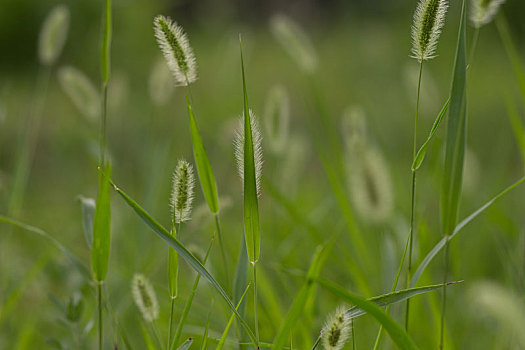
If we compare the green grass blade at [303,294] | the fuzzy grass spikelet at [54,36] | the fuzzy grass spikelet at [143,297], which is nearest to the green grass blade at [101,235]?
the fuzzy grass spikelet at [143,297]

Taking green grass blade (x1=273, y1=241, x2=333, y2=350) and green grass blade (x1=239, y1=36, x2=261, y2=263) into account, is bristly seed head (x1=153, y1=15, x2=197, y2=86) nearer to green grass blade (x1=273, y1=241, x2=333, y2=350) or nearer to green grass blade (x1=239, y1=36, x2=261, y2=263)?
green grass blade (x1=239, y1=36, x2=261, y2=263)

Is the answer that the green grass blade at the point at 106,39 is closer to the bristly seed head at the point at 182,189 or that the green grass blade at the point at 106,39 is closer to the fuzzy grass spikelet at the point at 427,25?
the bristly seed head at the point at 182,189

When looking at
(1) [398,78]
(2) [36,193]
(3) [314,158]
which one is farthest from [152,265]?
(1) [398,78]

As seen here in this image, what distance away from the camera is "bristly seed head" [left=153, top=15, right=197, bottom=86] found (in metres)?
0.40

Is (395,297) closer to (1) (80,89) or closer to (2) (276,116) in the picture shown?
(2) (276,116)

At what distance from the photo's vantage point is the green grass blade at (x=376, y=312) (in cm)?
31

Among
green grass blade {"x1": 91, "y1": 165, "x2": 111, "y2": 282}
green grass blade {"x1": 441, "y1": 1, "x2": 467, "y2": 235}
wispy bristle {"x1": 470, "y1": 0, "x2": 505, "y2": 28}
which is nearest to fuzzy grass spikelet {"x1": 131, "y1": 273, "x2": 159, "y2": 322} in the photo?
green grass blade {"x1": 91, "y1": 165, "x2": 111, "y2": 282}

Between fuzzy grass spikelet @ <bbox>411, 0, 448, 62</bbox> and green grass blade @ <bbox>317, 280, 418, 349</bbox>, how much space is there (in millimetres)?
168

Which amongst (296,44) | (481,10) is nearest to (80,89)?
(296,44)

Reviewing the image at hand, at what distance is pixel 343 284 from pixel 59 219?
1055 millimetres

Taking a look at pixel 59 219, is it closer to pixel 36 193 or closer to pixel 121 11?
pixel 36 193

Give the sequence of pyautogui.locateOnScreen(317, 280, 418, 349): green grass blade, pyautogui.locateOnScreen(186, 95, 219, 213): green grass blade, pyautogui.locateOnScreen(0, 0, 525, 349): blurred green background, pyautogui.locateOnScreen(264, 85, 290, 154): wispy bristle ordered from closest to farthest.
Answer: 1. pyautogui.locateOnScreen(317, 280, 418, 349): green grass blade
2. pyautogui.locateOnScreen(186, 95, 219, 213): green grass blade
3. pyautogui.locateOnScreen(264, 85, 290, 154): wispy bristle
4. pyautogui.locateOnScreen(0, 0, 525, 349): blurred green background

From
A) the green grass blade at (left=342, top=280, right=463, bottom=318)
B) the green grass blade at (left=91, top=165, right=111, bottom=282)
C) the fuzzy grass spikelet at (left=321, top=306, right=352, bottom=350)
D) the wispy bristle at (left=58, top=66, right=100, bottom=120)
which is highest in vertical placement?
the wispy bristle at (left=58, top=66, right=100, bottom=120)

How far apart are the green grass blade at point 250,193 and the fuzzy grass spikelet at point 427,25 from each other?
0.40 ft
